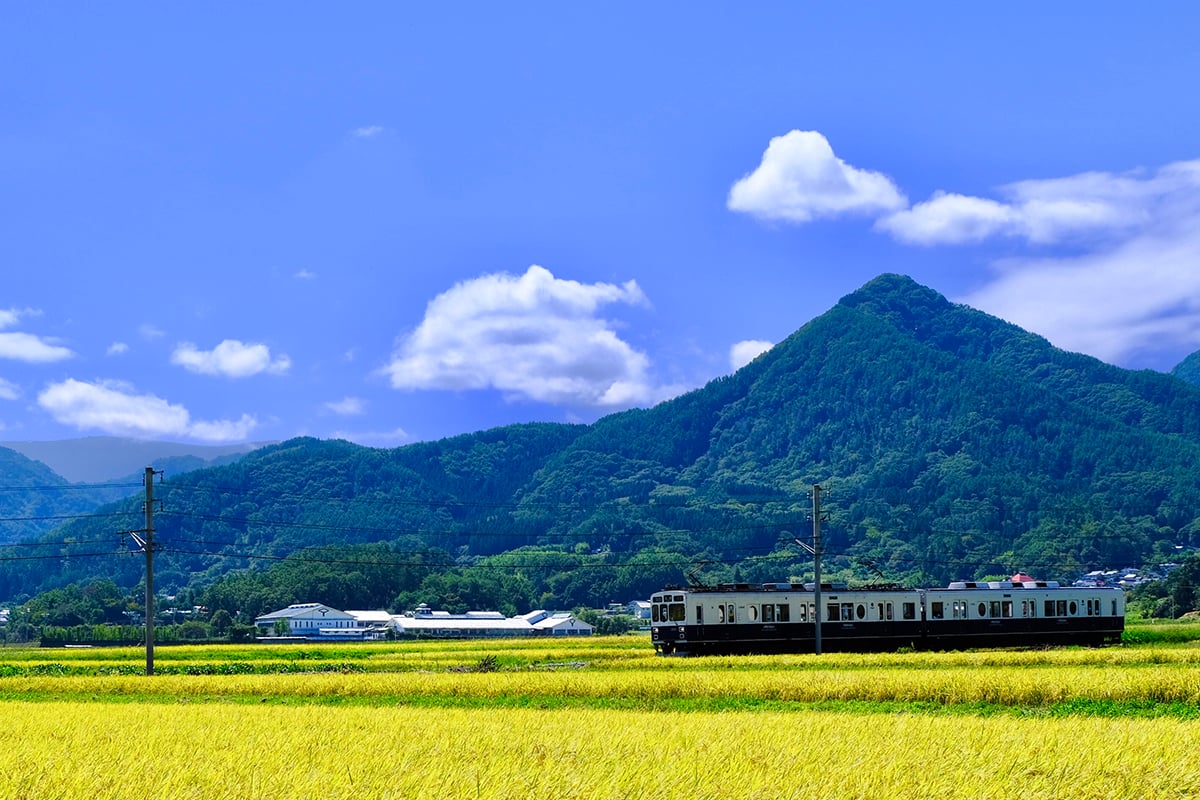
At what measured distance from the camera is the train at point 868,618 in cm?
5344

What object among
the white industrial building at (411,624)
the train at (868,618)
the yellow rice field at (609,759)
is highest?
the yellow rice field at (609,759)

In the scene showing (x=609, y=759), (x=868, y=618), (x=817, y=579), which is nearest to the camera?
(x=609, y=759)

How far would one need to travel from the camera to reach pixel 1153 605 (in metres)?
118

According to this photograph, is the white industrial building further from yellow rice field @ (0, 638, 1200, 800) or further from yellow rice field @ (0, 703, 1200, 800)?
yellow rice field @ (0, 703, 1200, 800)

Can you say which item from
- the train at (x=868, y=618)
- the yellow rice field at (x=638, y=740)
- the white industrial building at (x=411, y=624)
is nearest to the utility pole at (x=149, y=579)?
the yellow rice field at (x=638, y=740)

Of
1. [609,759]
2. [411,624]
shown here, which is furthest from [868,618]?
[411,624]

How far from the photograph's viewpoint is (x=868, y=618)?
5541 centimetres

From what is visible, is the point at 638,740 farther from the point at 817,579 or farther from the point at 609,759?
the point at 817,579

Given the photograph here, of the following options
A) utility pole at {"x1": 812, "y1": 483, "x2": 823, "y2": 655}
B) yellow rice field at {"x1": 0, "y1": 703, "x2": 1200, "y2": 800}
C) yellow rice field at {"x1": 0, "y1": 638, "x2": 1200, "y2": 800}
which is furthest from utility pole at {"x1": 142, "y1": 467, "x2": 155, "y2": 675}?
yellow rice field at {"x1": 0, "y1": 703, "x2": 1200, "y2": 800}

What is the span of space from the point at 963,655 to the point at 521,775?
1449 inches

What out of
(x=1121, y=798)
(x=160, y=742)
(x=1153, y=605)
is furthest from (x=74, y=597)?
(x=1121, y=798)

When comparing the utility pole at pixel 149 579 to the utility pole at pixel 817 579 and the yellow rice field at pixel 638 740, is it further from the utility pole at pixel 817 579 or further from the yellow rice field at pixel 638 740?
the utility pole at pixel 817 579

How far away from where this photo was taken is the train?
5344 centimetres

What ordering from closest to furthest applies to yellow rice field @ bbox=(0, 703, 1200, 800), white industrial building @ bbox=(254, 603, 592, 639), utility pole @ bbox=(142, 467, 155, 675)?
yellow rice field @ bbox=(0, 703, 1200, 800), utility pole @ bbox=(142, 467, 155, 675), white industrial building @ bbox=(254, 603, 592, 639)
